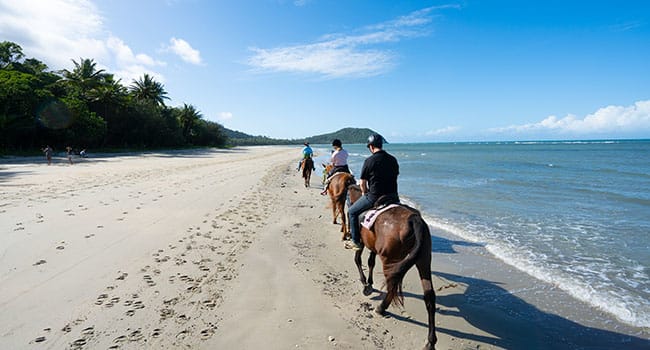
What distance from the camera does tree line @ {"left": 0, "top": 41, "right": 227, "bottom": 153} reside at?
1193 inches

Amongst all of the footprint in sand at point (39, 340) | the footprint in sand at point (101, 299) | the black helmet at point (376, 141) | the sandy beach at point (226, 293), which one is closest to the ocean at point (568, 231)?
the sandy beach at point (226, 293)

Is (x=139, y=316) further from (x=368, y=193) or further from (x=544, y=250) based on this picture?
(x=544, y=250)

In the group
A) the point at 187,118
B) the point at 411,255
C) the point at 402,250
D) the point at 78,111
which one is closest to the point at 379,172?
the point at 402,250

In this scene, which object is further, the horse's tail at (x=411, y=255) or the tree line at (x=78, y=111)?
the tree line at (x=78, y=111)

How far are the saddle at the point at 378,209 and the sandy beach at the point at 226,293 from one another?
3.77ft

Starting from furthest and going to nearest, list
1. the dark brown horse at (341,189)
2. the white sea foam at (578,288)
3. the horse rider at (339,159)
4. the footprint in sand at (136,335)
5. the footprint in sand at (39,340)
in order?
the horse rider at (339,159) → the dark brown horse at (341,189) → the white sea foam at (578,288) → the footprint in sand at (136,335) → the footprint in sand at (39,340)

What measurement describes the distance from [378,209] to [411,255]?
1.09m

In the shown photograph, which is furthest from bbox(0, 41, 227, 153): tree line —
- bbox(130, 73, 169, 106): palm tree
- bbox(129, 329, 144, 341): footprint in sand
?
bbox(129, 329, 144, 341): footprint in sand

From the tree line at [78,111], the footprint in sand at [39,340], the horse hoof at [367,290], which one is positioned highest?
the tree line at [78,111]

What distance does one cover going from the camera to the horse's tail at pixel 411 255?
11.9ft

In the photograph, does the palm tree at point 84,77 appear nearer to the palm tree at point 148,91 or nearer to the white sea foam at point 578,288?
A: the palm tree at point 148,91

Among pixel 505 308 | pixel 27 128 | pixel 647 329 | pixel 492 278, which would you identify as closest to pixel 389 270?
pixel 505 308

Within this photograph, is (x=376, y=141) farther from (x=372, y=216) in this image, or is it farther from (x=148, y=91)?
(x=148, y=91)

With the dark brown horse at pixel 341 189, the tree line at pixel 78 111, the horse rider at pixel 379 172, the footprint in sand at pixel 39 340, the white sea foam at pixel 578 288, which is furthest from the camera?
the tree line at pixel 78 111
